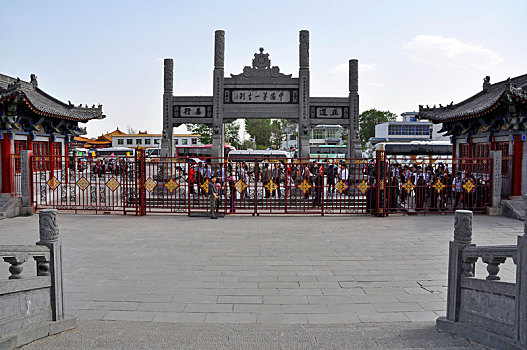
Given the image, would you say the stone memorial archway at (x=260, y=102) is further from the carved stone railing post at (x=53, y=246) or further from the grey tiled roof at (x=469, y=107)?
the carved stone railing post at (x=53, y=246)

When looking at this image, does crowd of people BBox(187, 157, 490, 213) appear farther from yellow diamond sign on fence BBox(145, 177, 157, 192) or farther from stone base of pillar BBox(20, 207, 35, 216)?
stone base of pillar BBox(20, 207, 35, 216)

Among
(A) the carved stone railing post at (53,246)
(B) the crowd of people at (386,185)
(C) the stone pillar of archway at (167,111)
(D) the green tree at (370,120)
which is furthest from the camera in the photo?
(D) the green tree at (370,120)

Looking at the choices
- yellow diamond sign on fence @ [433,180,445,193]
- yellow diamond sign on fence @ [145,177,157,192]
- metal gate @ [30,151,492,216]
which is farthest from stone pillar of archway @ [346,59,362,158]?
yellow diamond sign on fence @ [145,177,157,192]

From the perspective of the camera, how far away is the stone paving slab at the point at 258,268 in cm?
493

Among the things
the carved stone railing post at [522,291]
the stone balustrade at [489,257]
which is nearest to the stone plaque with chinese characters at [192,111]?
the stone balustrade at [489,257]

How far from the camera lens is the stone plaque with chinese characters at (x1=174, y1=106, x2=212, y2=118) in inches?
643

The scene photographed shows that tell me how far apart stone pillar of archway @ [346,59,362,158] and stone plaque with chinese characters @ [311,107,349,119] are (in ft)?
0.95

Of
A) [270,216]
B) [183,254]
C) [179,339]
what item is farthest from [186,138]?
[179,339]

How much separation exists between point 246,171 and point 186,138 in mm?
48494

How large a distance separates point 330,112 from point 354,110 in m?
1.00

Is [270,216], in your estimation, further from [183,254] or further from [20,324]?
[20,324]

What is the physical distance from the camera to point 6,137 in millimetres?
12781

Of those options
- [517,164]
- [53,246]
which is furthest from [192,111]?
[53,246]

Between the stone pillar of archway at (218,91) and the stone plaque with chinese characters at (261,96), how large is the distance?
0.36 meters
